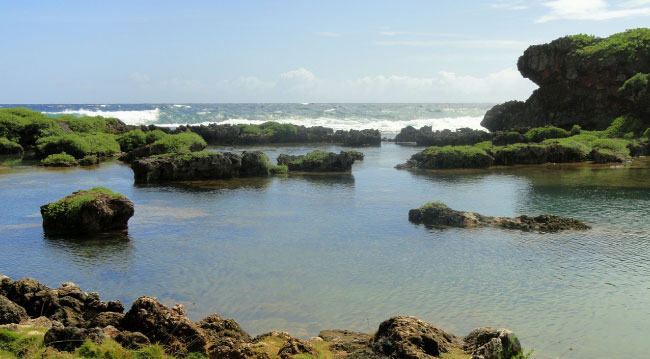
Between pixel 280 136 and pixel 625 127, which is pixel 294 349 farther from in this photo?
pixel 280 136

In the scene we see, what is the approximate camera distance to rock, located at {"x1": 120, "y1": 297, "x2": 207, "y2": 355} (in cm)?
823

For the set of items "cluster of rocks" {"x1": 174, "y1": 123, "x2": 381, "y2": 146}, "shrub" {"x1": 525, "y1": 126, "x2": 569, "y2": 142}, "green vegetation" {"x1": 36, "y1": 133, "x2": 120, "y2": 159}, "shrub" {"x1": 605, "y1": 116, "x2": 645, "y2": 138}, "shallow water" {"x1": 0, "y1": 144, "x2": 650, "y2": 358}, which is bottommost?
A: "shallow water" {"x1": 0, "y1": 144, "x2": 650, "y2": 358}

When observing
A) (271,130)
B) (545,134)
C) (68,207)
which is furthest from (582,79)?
(68,207)

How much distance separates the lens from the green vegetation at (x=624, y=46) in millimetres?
49125

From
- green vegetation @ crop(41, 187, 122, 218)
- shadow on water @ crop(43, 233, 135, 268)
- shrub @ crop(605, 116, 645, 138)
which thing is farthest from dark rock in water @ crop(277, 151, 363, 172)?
shrub @ crop(605, 116, 645, 138)

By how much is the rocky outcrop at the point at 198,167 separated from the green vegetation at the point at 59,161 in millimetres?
8670

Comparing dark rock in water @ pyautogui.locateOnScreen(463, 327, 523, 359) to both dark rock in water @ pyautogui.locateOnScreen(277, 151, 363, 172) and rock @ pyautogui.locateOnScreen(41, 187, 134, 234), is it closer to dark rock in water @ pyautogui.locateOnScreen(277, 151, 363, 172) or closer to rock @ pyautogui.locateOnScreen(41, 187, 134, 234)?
rock @ pyautogui.locateOnScreen(41, 187, 134, 234)

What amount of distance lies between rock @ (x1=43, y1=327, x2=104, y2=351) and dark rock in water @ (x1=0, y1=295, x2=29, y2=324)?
155cm

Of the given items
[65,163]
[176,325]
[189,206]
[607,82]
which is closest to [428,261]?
[176,325]

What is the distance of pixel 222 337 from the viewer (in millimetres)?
8617

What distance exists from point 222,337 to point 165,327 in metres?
0.87

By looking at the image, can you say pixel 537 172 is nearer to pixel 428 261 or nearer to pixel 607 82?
pixel 428 261

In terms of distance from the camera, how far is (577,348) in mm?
8953

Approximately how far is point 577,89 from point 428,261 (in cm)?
4692
